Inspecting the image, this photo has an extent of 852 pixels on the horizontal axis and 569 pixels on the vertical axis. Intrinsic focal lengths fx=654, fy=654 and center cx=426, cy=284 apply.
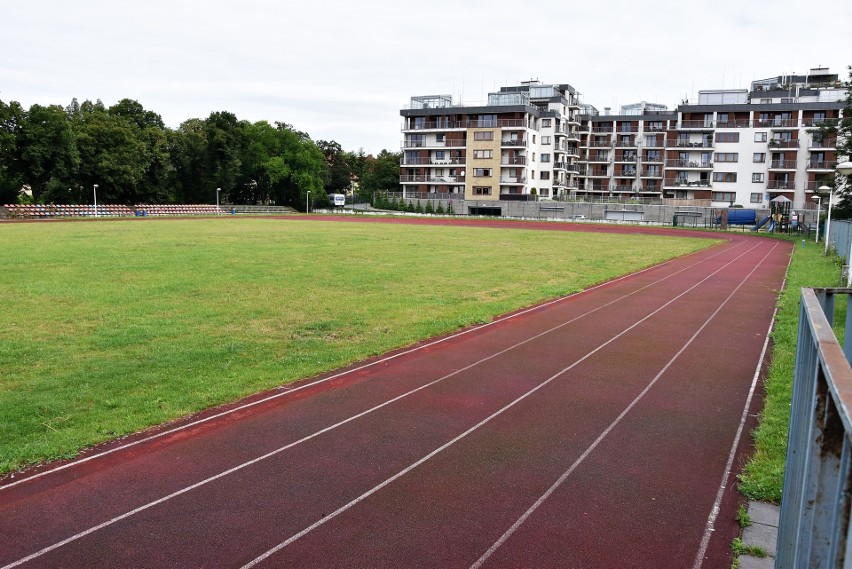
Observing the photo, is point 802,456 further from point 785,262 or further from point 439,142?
point 439,142

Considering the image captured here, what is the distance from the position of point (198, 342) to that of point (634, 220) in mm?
66285

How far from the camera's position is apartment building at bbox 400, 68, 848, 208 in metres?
74.1

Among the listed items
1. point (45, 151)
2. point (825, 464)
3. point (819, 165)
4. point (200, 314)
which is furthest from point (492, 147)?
point (825, 464)

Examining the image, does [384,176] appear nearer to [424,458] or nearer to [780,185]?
[780,185]

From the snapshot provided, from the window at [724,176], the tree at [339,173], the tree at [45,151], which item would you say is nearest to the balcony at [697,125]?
the window at [724,176]

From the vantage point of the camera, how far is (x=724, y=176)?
7756 centimetres

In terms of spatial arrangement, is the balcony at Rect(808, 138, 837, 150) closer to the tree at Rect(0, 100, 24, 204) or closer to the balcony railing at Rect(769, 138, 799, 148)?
the balcony railing at Rect(769, 138, 799, 148)

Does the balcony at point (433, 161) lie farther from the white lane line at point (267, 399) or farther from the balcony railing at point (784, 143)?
the white lane line at point (267, 399)

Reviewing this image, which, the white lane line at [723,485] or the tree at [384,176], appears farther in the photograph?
the tree at [384,176]

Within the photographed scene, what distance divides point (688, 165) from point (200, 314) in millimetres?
77165

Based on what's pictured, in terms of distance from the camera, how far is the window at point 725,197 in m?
76.9

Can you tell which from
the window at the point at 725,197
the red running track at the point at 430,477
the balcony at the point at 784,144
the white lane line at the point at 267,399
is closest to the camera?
the red running track at the point at 430,477

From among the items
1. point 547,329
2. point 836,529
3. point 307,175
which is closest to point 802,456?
point 836,529

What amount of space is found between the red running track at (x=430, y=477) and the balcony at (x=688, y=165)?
248 feet
